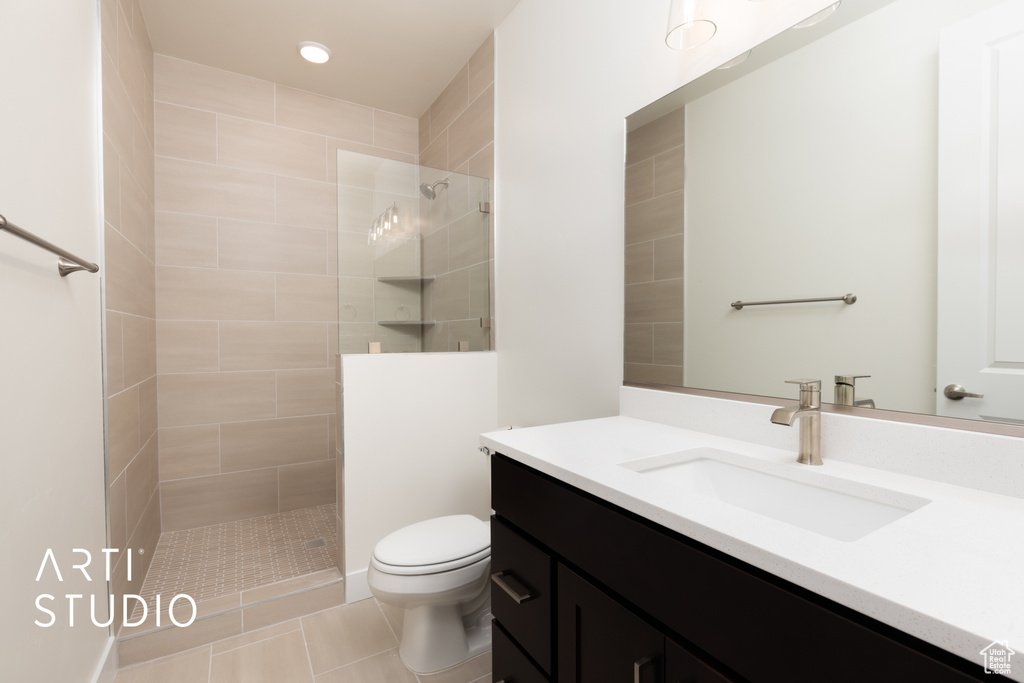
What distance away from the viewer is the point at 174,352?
247cm

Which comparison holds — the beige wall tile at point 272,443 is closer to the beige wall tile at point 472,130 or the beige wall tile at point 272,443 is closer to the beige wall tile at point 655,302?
the beige wall tile at point 472,130

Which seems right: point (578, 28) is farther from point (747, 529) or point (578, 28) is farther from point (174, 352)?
point (174, 352)

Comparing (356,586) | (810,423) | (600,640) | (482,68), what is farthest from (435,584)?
(482,68)

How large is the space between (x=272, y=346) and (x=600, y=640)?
8.08 feet

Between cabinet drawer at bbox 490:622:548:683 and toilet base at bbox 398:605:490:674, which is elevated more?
cabinet drawer at bbox 490:622:548:683

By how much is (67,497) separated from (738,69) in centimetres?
193

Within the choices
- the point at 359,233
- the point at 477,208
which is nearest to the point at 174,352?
the point at 359,233

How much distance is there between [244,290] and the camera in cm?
262

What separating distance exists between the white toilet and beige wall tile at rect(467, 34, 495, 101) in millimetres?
2061

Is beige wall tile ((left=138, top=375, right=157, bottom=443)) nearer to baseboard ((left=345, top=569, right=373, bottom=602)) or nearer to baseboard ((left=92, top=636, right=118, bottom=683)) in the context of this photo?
baseboard ((left=92, top=636, right=118, bottom=683))

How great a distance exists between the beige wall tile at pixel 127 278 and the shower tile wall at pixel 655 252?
1.69m

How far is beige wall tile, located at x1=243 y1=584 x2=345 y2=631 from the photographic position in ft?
5.75

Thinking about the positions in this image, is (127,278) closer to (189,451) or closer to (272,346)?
(272,346)

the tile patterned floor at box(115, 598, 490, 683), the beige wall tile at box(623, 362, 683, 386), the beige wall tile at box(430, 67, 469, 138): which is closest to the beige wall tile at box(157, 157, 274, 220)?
the beige wall tile at box(430, 67, 469, 138)
